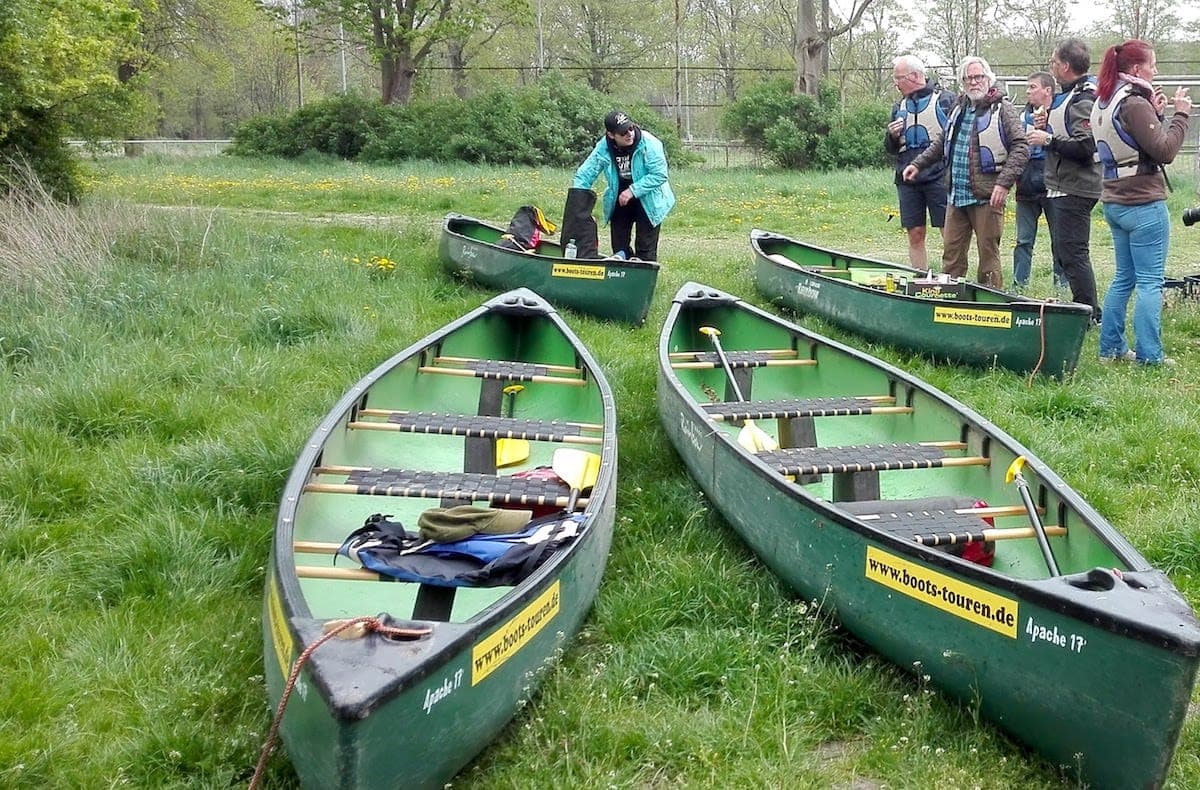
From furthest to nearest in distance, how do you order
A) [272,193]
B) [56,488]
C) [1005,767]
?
1. [272,193]
2. [56,488]
3. [1005,767]

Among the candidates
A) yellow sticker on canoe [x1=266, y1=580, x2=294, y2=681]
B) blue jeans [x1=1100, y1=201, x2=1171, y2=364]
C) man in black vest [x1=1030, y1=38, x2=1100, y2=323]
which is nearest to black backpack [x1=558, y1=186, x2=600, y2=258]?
man in black vest [x1=1030, y1=38, x2=1100, y2=323]

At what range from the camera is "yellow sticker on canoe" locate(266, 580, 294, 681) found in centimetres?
270

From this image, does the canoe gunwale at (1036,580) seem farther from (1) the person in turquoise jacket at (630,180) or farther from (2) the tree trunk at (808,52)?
(2) the tree trunk at (808,52)

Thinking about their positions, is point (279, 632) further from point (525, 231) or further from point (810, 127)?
point (810, 127)

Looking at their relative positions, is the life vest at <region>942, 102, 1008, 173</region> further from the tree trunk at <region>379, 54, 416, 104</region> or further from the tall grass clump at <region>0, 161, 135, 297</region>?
the tree trunk at <region>379, 54, 416, 104</region>

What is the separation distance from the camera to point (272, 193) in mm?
17266

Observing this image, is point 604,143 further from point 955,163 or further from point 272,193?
point 272,193

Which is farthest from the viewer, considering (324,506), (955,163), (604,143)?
(604,143)

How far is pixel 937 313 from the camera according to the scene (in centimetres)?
679

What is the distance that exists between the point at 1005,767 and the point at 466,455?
2697 millimetres

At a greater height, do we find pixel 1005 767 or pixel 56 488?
pixel 56 488

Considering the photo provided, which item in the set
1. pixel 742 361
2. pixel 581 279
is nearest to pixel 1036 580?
pixel 742 361

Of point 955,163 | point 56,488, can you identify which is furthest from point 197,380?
point 955,163

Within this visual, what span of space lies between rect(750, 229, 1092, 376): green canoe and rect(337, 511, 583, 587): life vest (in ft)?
12.6
